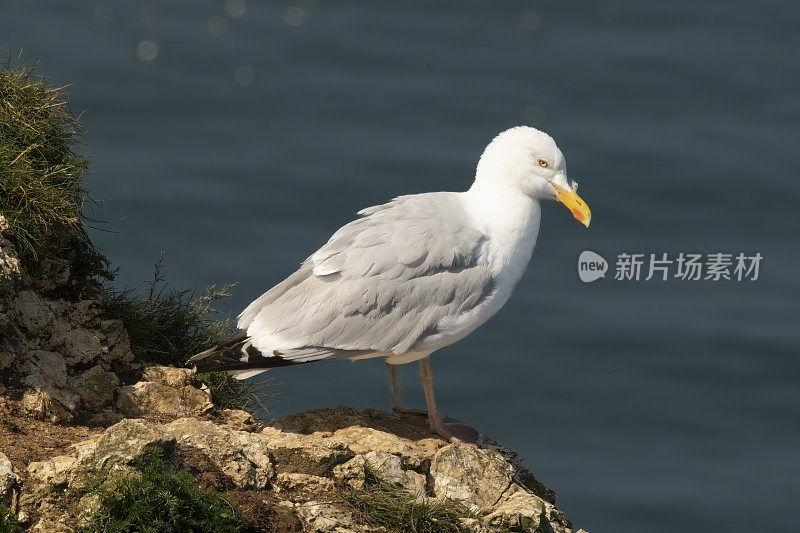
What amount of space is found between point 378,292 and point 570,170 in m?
8.53

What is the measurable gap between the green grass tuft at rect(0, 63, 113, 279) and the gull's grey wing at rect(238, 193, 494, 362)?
1436 millimetres

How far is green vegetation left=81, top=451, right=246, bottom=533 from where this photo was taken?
643 cm

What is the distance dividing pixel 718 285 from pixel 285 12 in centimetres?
800

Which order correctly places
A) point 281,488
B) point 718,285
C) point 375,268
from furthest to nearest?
1. point 718,285
2. point 375,268
3. point 281,488

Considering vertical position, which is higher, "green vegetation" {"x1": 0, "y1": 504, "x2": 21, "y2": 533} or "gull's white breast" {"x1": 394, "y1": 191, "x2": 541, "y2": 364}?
"gull's white breast" {"x1": 394, "y1": 191, "x2": 541, "y2": 364}

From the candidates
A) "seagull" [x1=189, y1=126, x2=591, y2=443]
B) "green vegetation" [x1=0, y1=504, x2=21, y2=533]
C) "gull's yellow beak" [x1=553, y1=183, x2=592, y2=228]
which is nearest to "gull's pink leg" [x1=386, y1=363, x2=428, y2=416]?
"seagull" [x1=189, y1=126, x2=591, y2=443]

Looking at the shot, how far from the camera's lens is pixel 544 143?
9.46 metres

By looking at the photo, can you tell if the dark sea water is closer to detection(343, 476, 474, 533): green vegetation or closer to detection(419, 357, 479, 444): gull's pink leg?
detection(419, 357, 479, 444): gull's pink leg

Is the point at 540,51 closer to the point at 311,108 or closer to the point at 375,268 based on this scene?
the point at 311,108

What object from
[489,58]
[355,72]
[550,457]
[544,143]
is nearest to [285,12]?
[355,72]

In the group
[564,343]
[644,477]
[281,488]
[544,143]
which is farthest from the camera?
[564,343]

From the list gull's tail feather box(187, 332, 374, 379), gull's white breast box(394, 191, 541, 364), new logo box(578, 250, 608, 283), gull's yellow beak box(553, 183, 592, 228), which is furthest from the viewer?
new logo box(578, 250, 608, 283)

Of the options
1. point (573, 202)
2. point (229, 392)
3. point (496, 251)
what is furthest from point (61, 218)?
point (573, 202)

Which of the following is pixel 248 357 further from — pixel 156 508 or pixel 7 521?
pixel 7 521
